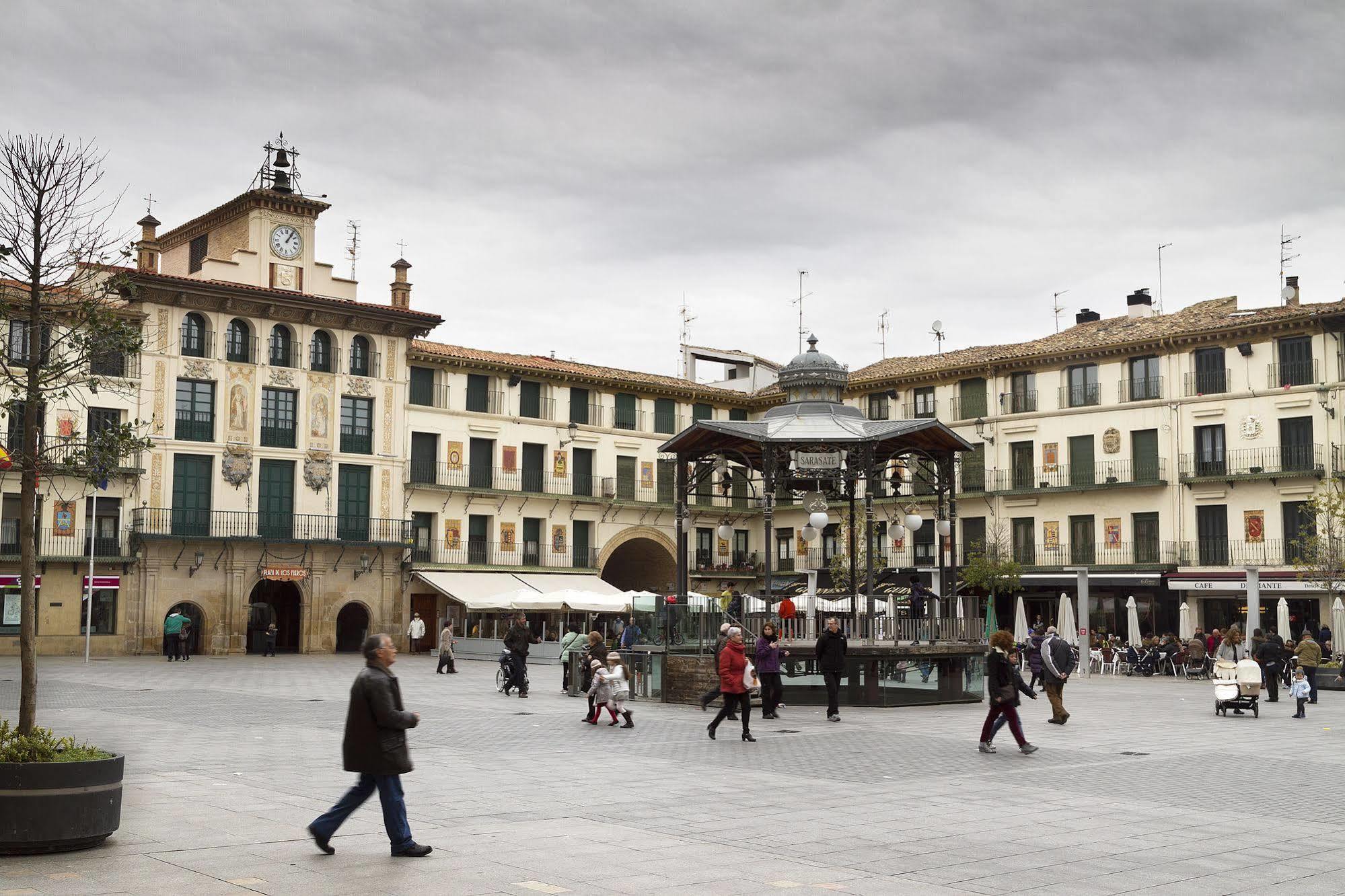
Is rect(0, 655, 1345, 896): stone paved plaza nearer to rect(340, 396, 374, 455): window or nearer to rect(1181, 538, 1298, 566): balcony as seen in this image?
rect(1181, 538, 1298, 566): balcony

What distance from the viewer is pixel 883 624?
23.6m

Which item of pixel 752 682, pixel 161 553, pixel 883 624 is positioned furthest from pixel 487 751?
pixel 161 553

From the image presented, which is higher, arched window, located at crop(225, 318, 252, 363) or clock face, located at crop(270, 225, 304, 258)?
clock face, located at crop(270, 225, 304, 258)

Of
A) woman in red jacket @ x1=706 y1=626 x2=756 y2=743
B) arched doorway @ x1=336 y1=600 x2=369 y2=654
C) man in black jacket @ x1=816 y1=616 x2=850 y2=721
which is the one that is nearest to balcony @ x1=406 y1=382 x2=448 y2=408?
arched doorway @ x1=336 y1=600 x2=369 y2=654

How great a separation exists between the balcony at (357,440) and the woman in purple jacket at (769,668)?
29276 mm

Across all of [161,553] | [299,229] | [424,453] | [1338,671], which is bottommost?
[1338,671]

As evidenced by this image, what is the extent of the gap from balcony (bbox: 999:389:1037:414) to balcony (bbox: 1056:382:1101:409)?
38.1 inches

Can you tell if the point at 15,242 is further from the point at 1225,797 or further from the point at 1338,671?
the point at 1338,671

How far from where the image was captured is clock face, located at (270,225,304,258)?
4659cm

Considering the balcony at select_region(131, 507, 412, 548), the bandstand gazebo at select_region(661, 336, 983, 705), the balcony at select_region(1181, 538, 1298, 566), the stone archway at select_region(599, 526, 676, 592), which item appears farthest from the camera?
the stone archway at select_region(599, 526, 676, 592)

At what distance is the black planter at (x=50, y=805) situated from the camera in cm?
845

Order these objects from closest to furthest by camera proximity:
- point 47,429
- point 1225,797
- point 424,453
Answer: point 1225,797
point 47,429
point 424,453

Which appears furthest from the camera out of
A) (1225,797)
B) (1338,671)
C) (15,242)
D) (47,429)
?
(47,429)

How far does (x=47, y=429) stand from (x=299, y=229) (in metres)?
10.5
